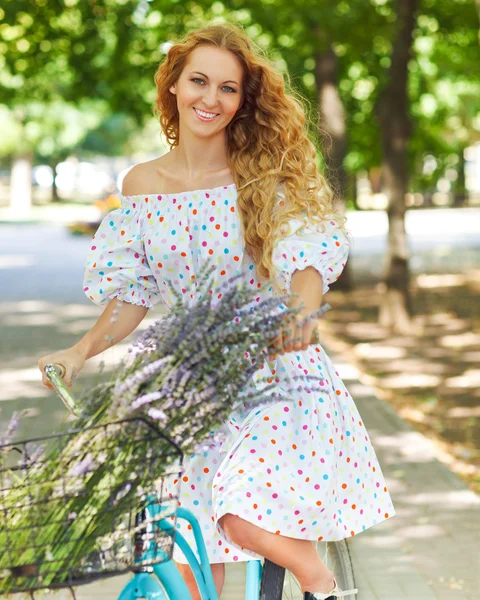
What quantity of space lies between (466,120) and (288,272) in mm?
42300

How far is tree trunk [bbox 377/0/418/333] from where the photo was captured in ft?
43.7

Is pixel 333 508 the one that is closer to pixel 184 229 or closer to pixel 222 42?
pixel 184 229

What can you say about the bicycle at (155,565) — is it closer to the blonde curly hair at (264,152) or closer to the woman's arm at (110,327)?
the woman's arm at (110,327)

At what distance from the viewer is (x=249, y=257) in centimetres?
287

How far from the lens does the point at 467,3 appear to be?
16891 millimetres

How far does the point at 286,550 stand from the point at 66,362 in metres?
0.66

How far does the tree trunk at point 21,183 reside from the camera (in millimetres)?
55312

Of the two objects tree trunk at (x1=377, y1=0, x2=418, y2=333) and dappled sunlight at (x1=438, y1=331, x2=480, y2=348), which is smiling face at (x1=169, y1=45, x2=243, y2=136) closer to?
dappled sunlight at (x1=438, y1=331, x2=480, y2=348)

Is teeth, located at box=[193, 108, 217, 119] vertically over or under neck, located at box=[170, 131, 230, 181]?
over

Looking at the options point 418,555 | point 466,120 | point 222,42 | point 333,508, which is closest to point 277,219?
point 222,42

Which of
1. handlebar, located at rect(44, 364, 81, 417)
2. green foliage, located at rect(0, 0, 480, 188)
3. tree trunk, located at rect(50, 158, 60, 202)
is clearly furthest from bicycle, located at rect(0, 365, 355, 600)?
tree trunk, located at rect(50, 158, 60, 202)

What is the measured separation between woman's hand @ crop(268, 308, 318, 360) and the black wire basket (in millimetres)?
332

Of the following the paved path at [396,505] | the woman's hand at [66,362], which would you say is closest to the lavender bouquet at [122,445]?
the woman's hand at [66,362]

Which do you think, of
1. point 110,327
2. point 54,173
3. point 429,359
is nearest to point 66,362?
point 110,327
